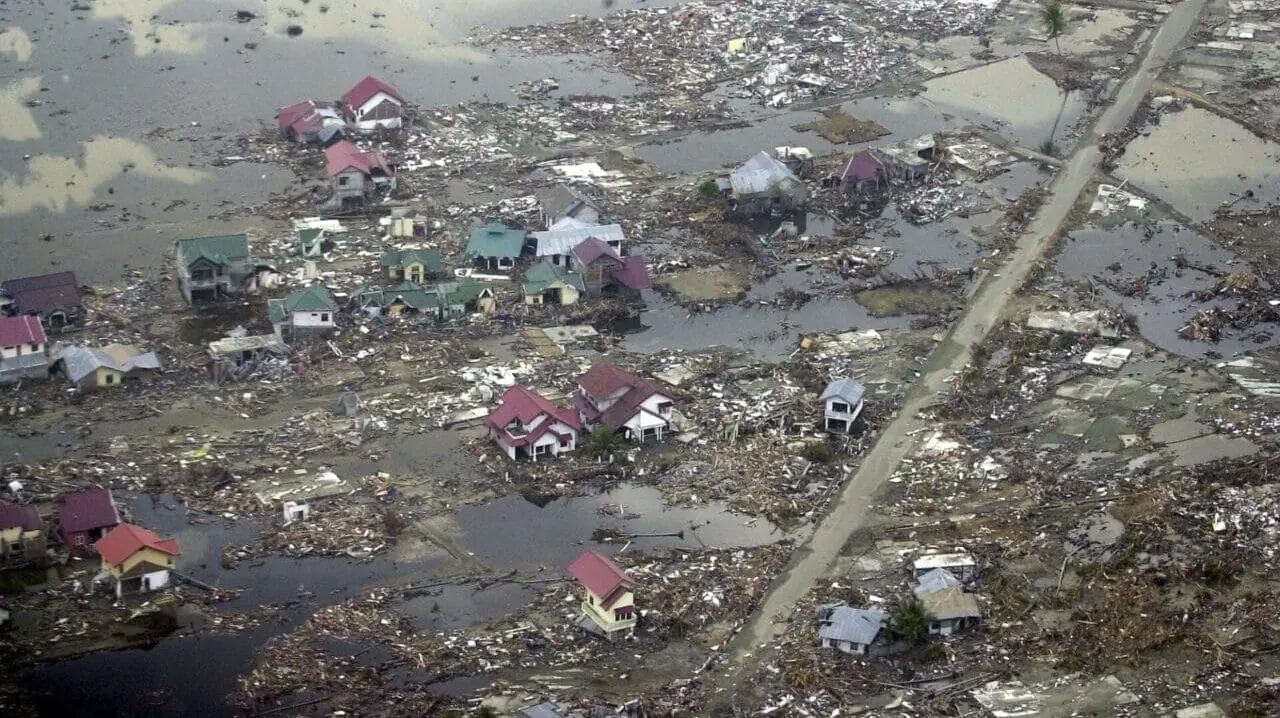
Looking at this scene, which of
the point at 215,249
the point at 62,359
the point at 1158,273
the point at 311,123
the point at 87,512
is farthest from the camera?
the point at 311,123

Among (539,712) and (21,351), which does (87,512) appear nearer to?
(21,351)

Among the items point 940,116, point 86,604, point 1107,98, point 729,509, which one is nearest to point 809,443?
point 729,509

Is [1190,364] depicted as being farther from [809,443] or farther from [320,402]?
[320,402]

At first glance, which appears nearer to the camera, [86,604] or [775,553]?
[86,604]

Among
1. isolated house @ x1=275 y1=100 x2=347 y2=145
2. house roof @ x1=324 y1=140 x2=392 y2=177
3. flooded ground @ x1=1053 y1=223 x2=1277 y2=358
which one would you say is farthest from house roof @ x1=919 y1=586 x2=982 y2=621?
isolated house @ x1=275 y1=100 x2=347 y2=145

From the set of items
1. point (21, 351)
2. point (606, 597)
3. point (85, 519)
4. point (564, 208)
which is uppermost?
point (21, 351)

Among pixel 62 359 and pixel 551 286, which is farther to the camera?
pixel 551 286

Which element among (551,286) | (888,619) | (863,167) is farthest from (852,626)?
(863,167)
